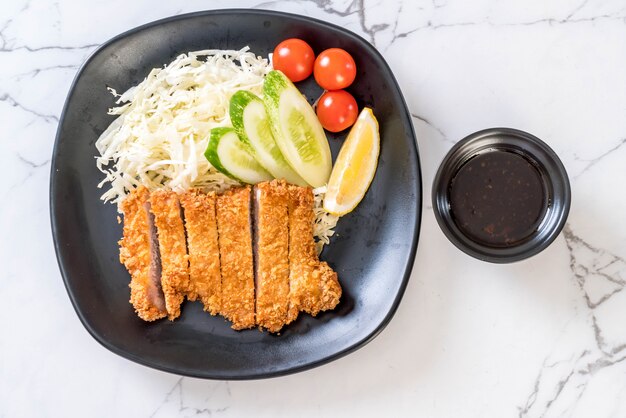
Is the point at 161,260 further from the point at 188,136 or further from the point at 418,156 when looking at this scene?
the point at 418,156

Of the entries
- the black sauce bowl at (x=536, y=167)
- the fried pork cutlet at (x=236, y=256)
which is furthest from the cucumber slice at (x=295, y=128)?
the black sauce bowl at (x=536, y=167)

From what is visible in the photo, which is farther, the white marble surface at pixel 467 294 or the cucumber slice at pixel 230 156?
the white marble surface at pixel 467 294

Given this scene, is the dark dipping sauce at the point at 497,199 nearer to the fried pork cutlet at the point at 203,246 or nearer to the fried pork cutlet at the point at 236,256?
the fried pork cutlet at the point at 236,256

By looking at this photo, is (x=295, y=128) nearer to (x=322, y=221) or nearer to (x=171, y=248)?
(x=322, y=221)

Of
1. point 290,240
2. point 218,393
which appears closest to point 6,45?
point 290,240

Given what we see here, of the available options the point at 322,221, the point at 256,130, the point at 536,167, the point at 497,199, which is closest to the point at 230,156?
the point at 256,130

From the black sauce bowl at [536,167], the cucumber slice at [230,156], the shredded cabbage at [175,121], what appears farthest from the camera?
the shredded cabbage at [175,121]
